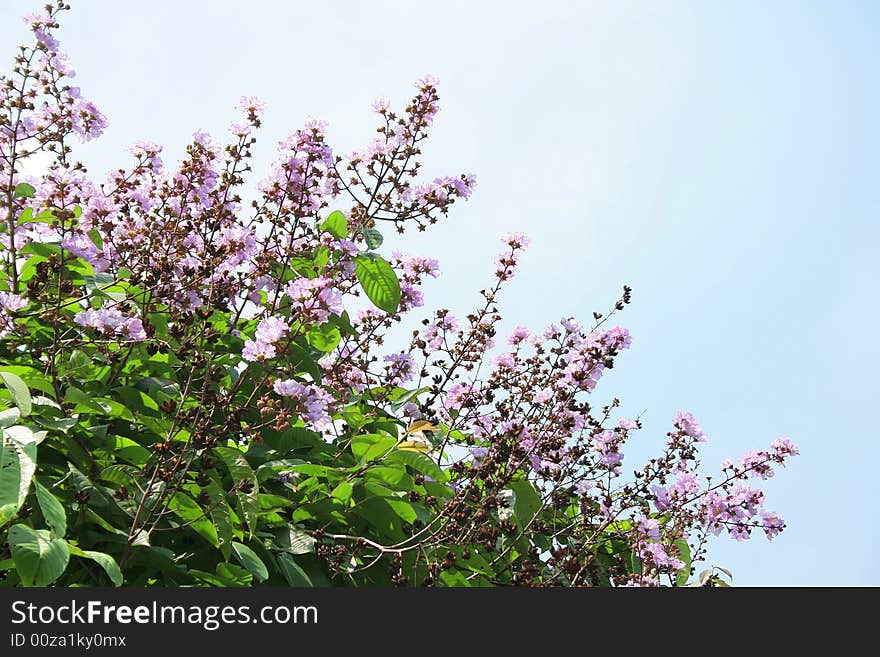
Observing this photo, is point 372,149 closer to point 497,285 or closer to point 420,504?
point 497,285

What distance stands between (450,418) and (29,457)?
9.13 feet

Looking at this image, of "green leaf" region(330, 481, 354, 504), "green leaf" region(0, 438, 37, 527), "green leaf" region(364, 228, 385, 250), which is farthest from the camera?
"green leaf" region(364, 228, 385, 250)

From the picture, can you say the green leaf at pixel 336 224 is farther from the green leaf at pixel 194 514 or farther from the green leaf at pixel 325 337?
the green leaf at pixel 194 514

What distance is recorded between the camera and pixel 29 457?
238 cm

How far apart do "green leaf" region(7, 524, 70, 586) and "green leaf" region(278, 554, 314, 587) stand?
0.98 metres

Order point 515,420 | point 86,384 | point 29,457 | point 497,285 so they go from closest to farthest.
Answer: point 29,457 → point 86,384 → point 515,420 → point 497,285

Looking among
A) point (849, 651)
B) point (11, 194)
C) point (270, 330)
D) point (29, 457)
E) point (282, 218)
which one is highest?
point (11, 194)

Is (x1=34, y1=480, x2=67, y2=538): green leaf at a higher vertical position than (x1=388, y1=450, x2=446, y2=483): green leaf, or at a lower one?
lower

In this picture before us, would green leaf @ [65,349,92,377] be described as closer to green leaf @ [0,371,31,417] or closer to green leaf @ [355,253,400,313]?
green leaf @ [0,371,31,417]

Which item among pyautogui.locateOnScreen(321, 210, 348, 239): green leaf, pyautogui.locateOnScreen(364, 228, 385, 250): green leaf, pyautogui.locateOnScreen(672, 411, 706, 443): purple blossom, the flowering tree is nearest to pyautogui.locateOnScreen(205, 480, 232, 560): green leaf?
the flowering tree

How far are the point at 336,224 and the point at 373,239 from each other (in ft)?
1.15

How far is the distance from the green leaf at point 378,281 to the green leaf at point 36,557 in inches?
74.1

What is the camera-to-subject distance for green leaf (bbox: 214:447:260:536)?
10.4 feet

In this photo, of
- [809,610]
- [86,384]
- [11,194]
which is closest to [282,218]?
[86,384]
